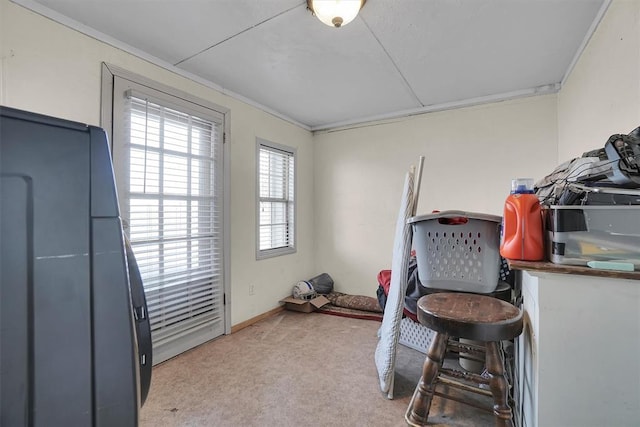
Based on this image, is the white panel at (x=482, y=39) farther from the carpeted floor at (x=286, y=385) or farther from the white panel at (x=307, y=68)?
the carpeted floor at (x=286, y=385)

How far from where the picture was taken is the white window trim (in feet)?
6.36

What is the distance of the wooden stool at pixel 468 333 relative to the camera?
112cm

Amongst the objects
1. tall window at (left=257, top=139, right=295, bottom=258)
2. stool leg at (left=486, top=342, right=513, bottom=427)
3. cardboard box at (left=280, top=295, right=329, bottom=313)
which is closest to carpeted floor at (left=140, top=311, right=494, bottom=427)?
stool leg at (left=486, top=342, right=513, bottom=427)

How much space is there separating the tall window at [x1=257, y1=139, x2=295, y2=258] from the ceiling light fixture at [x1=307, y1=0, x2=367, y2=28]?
5.69 feet

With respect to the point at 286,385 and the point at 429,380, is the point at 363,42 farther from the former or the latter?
the point at 286,385

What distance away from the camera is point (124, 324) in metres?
0.60

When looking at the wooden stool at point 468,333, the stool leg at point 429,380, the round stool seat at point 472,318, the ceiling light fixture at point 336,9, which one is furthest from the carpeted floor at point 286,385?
Answer: the ceiling light fixture at point 336,9

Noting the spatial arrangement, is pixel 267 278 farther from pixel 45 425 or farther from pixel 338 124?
pixel 45 425

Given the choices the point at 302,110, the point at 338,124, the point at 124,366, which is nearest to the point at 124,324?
the point at 124,366

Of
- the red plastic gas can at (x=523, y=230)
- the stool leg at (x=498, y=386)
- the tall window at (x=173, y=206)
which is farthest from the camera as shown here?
the tall window at (x=173, y=206)

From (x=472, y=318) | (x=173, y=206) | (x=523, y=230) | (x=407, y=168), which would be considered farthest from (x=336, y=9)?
(x=407, y=168)

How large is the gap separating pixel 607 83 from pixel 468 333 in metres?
1.70

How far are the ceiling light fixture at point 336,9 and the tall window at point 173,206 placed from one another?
139 centimetres

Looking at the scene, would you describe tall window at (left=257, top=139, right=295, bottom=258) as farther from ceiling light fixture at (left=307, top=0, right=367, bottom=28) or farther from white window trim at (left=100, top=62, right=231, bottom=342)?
ceiling light fixture at (left=307, top=0, right=367, bottom=28)
